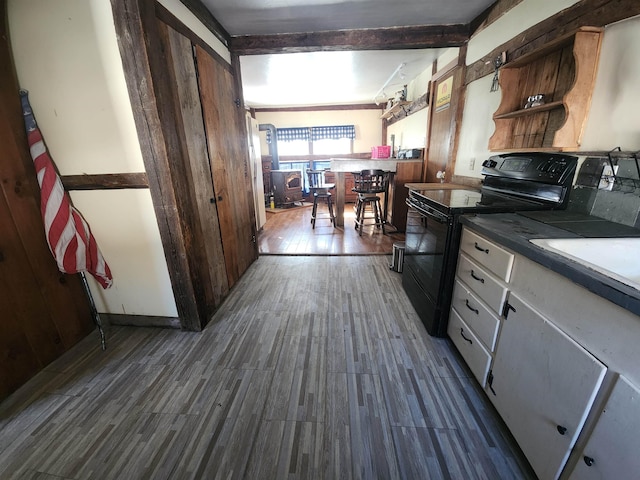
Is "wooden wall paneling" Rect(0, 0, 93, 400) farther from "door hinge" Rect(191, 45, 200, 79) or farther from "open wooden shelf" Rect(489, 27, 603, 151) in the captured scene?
"open wooden shelf" Rect(489, 27, 603, 151)

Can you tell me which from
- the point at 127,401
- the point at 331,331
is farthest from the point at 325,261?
the point at 127,401

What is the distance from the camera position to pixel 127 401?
51.5 inches

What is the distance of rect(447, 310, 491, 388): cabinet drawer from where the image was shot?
1229 mm

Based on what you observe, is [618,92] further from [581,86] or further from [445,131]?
[445,131]

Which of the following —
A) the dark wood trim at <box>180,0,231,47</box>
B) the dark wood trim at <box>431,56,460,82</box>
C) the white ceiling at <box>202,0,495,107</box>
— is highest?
the white ceiling at <box>202,0,495,107</box>

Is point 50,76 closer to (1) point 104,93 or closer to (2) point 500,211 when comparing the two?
(1) point 104,93

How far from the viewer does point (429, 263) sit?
5.66ft

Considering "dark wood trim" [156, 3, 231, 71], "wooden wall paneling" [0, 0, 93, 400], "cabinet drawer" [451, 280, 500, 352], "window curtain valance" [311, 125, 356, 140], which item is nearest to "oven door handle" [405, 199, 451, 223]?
"cabinet drawer" [451, 280, 500, 352]

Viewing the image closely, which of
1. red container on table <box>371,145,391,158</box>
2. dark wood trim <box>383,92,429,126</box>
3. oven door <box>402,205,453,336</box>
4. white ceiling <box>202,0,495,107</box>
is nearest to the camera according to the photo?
oven door <box>402,205,453,336</box>

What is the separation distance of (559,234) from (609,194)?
0.49 metres

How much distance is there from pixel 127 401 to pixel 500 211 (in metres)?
2.30

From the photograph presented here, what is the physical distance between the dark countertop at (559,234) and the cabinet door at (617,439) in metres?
0.23

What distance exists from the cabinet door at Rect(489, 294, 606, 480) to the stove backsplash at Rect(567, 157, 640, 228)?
0.70 metres

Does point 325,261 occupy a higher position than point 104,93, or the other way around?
point 104,93
